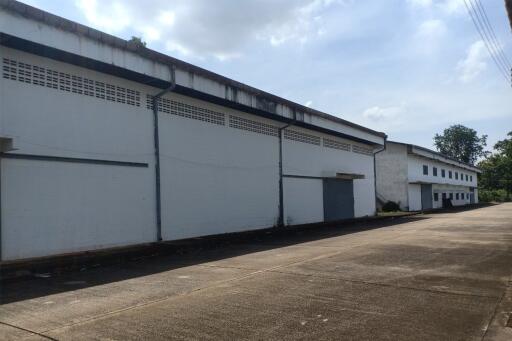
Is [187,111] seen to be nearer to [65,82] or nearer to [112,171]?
[112,171]

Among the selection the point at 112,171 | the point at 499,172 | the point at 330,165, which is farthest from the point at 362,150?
the point at 499,172

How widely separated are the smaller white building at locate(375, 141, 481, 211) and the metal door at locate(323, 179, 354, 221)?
36.8 feet

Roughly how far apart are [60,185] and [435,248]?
31.4 ft

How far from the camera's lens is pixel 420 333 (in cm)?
532

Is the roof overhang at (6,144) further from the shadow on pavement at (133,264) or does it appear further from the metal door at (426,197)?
the metal door at (426,197)

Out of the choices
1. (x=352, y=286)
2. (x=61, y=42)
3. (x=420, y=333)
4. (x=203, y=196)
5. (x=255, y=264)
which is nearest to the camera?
(x=420, y=333)

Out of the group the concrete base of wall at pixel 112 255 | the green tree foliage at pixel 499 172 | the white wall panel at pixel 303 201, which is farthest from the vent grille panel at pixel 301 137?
the green tree foliage at pixel 499 172

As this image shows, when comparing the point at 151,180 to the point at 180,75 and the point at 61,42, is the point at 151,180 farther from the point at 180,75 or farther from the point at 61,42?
the point at 61,42

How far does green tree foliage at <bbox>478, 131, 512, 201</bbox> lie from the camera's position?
82.8m

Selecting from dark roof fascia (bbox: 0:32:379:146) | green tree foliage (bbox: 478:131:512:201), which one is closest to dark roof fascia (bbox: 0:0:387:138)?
dark roof fascia (bbox: 0:32:379:146)

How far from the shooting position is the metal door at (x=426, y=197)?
136 feet

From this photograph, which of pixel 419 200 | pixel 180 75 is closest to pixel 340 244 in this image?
pixel 180 75

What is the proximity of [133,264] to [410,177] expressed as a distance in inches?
1228

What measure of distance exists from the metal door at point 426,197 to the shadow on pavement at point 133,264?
28.0 m
